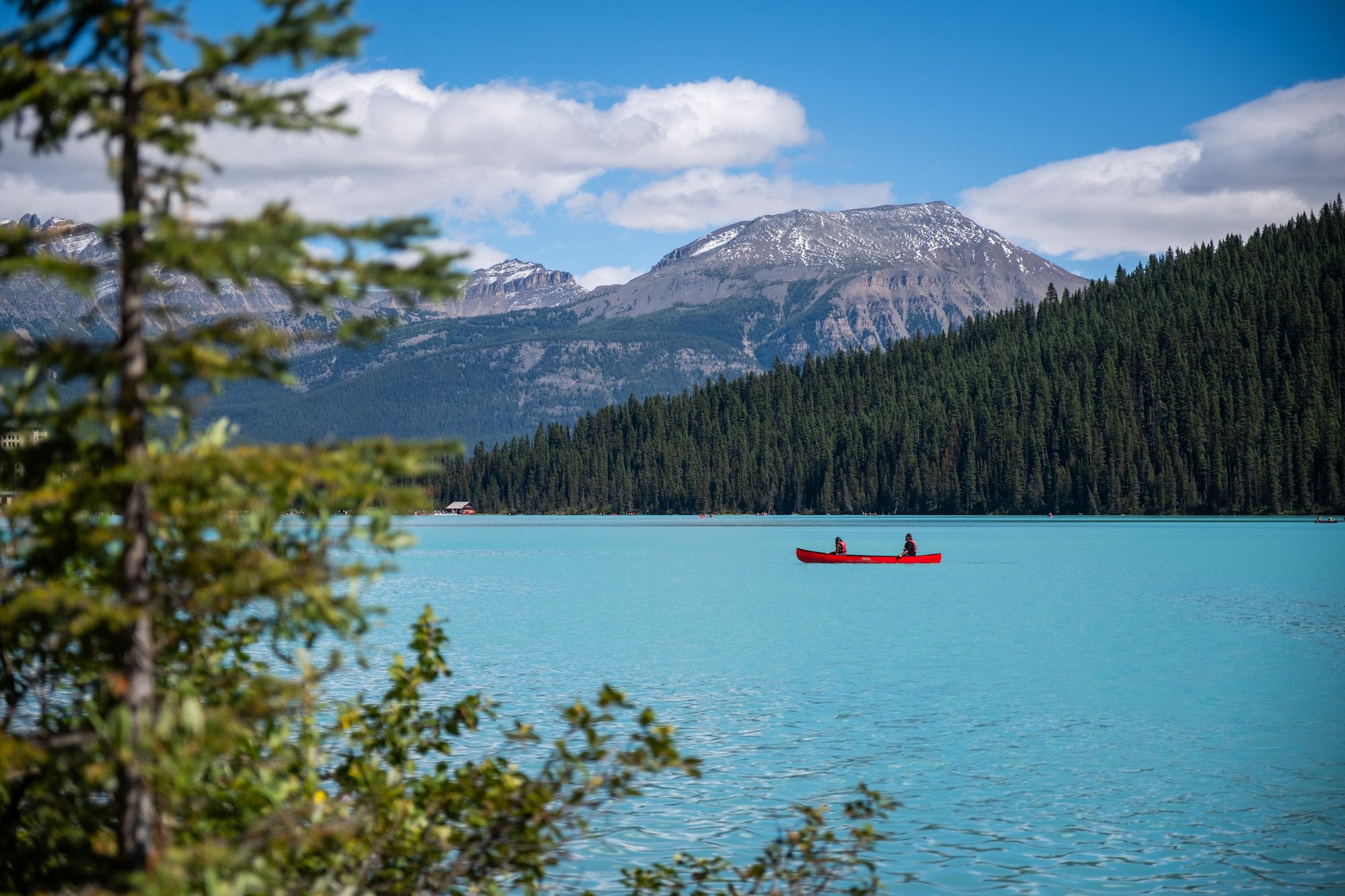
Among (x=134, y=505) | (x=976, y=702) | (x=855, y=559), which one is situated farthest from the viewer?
(x=855, y=559)

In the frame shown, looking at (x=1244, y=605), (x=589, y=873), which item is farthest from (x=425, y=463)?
(x=1244, y=605)

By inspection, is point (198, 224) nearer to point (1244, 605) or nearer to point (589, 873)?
point (589, 873)

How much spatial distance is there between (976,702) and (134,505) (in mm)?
28482

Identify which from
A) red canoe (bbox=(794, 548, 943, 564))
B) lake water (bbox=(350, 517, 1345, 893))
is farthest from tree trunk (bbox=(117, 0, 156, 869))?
red canoe (bbox=(794, 548, 943, 564))

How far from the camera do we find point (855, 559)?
268 ft

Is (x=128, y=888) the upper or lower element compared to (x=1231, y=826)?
upper

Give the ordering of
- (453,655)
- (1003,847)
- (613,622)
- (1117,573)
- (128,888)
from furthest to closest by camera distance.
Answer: (1117,573), (613,622), (453,655), (1003,847), (128,888)

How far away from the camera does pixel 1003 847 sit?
18141 millimetres

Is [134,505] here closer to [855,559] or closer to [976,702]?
[976,702]

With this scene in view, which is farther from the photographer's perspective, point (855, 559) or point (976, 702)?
point (855, 559)

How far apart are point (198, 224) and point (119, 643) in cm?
226

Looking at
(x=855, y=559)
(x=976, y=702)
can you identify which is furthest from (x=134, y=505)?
(x=855, y=559)

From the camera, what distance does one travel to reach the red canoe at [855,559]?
8188 cm

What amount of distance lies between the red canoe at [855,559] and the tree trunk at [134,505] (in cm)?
7679
